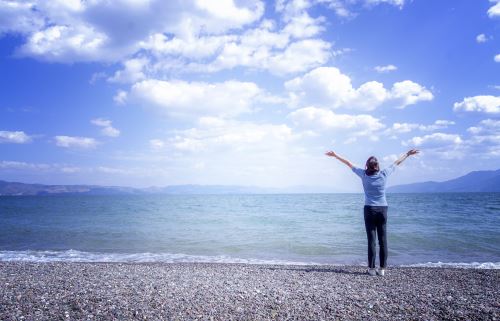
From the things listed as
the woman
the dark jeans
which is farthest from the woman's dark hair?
the dark jeans

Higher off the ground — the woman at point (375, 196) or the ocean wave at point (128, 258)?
the woman at point (375, 196)

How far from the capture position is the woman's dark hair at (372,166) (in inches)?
362

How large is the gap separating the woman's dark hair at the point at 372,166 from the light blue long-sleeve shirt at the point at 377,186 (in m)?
0.11

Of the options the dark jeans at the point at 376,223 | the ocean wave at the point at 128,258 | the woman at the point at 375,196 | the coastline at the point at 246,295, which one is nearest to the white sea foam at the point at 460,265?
the ocean wave at the point at 128,258

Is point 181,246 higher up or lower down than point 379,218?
lower down

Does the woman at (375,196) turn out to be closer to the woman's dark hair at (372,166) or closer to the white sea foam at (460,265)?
the woman's dark hair at (372,166)

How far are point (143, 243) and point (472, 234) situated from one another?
72.0 feet

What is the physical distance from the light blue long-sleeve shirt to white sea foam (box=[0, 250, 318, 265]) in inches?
230

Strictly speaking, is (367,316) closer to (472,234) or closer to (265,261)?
(265,261)

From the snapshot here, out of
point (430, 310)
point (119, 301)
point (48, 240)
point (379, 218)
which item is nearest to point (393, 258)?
point (379, 218)

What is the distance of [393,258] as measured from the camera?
14.6m

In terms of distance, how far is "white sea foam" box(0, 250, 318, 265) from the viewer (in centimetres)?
1434

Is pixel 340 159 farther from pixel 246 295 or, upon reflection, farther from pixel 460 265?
pixel 460 265

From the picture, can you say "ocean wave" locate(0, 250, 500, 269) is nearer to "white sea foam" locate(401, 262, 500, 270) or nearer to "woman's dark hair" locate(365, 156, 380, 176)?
"white sea foam" locate(401, 262, 500, 270)
